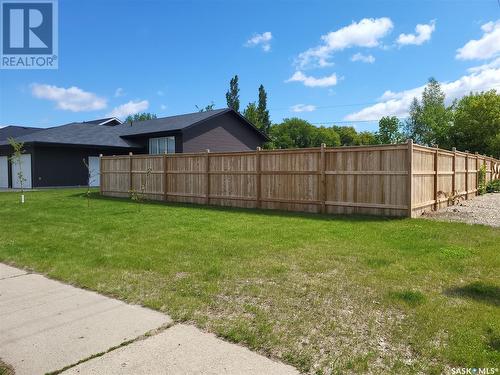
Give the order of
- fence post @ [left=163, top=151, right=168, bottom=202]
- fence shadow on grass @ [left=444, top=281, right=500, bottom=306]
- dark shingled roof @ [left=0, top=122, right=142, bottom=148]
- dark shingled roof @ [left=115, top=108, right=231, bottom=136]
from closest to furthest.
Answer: fence shadow on grass @ [left=444, top=281, right=500, bottom=306] → fence post @ [left=163, top=151, right=168, bottom=202] → dark shingled roof @ [left=0, top=122, right=142, bottom=148] → dark shingled roof @ [left=115, top=108, right=231, bottom=136]

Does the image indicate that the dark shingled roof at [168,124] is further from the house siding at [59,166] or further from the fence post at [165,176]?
the fence post at [165,176]

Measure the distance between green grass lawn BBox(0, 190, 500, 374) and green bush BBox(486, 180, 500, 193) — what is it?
14.4 meters

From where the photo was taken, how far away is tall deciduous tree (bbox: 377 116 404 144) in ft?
226

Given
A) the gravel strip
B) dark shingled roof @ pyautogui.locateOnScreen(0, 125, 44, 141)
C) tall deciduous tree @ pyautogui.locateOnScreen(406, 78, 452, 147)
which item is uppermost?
tall deciduous tree @ pyautogui.locateOnScreen(406, 78, 452, 147)

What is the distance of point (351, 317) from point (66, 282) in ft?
11.5

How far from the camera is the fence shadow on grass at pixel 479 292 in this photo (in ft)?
13.8

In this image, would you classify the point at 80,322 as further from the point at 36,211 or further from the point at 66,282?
the point at 36,211

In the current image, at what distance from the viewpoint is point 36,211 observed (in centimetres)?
1244

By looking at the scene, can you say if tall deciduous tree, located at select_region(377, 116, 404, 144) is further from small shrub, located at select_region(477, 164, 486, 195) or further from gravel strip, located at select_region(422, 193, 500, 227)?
gravel strip, located at select_region(422, 193, 500, 227)

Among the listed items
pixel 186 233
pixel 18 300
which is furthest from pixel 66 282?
pixel 186 233

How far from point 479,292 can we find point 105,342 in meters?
3.91

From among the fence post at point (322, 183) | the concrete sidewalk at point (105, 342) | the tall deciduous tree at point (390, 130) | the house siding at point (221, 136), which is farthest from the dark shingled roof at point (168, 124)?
the tall deciduous tree at point (390, 130)

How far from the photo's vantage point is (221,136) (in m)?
27.5

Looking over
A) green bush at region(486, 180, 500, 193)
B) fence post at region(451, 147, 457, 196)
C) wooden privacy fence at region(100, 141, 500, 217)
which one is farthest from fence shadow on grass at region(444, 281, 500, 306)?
green bush at region(486, 180, 500, 193)
